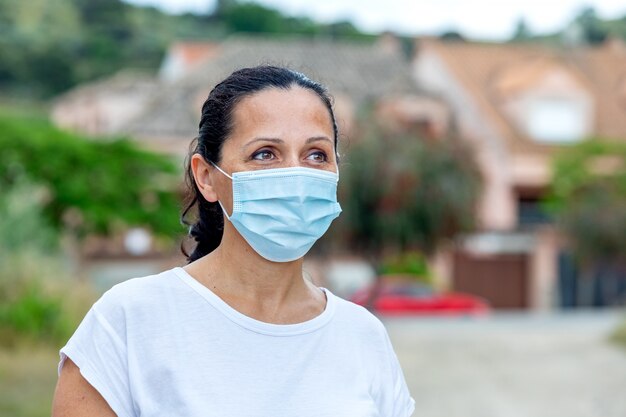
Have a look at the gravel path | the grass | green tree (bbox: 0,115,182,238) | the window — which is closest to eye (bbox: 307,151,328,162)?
the grass

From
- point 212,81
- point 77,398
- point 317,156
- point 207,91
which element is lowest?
point 207,91

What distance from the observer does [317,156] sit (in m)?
3.05

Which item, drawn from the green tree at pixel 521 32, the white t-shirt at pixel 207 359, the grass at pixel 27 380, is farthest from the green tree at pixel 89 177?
the green tree at pixel 521 32

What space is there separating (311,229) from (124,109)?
4534 centimetres

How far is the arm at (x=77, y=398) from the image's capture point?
8.96ft

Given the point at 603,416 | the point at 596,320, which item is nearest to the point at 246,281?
the point at 603,416

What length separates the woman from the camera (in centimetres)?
278

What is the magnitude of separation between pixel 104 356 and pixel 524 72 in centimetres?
4109

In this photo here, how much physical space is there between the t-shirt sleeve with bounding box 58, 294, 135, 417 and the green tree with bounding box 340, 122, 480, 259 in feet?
76.0

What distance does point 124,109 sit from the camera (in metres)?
47.7

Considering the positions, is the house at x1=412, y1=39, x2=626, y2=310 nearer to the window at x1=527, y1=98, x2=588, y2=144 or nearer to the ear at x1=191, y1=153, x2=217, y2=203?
the window at x1=527, y1=98, x2=588, y2=144

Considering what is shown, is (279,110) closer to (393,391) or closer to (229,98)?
(229,98)

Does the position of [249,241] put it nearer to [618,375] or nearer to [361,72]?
[618,375]

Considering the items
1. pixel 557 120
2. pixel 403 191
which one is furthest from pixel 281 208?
pixel 557 120
